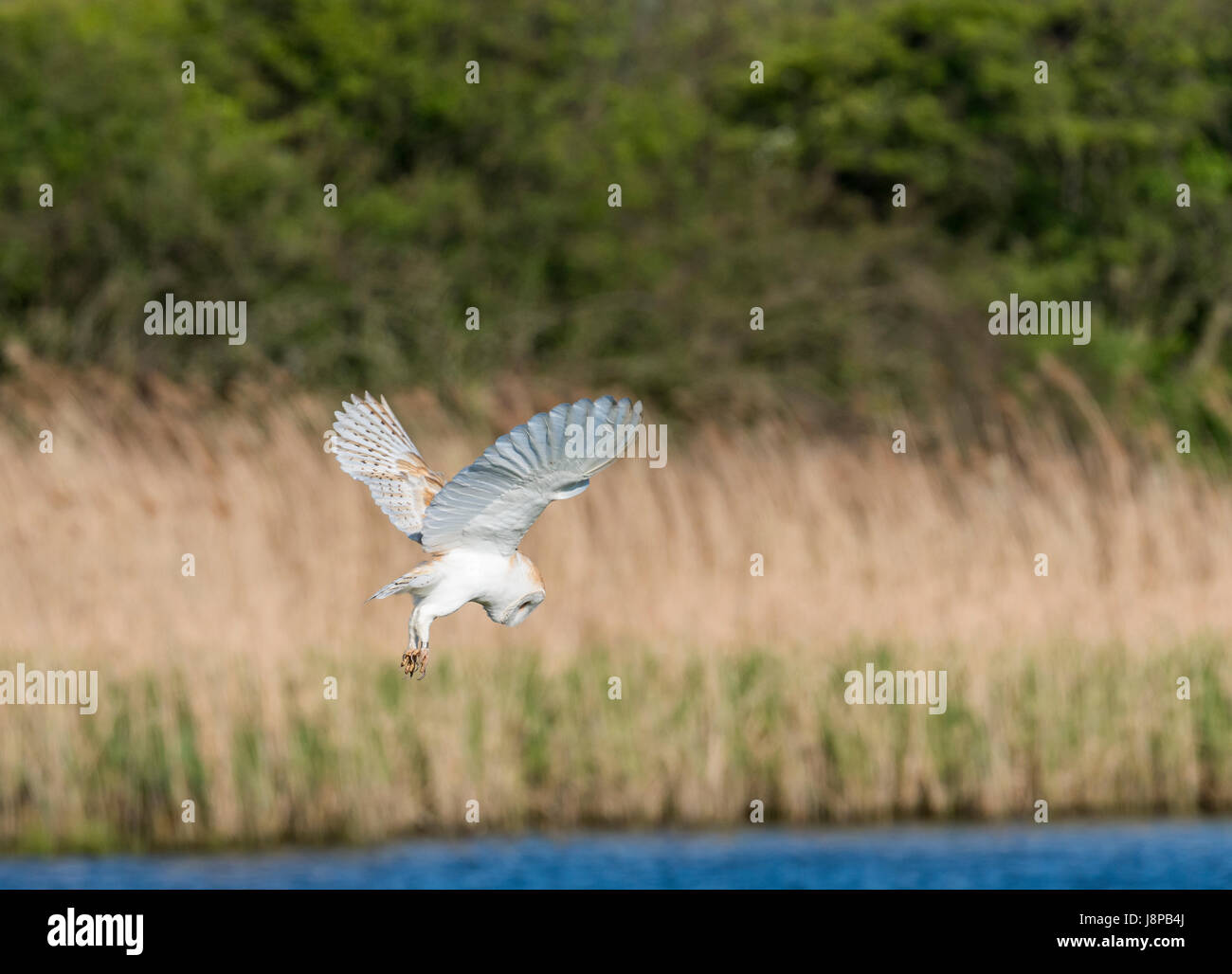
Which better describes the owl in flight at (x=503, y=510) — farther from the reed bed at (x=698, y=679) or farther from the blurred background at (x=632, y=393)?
the reed bed at (x=698, y=679)

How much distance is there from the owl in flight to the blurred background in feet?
3.13

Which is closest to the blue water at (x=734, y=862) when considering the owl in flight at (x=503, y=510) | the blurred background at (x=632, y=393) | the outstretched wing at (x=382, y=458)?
the blurred background at (x=632, y=393)

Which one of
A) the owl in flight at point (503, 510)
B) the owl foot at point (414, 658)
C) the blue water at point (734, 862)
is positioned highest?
the owl in flight at point (503, 510)

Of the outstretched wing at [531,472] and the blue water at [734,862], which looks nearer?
the outstretched wing at [531,472]

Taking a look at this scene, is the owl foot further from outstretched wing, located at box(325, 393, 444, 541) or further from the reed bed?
the reed bed

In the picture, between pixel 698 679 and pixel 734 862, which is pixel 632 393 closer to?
pixel 698 679

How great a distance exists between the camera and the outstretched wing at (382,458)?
2.76m

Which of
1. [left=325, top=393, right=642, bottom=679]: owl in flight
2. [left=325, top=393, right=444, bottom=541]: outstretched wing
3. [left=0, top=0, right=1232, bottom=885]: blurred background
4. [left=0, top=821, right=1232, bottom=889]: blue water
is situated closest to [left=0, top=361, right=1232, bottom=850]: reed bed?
[left=0, top=0, right=1232, bottom=885]: blurred background

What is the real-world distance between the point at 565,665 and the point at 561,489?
6110mm

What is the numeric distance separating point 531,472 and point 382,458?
0.38 meters

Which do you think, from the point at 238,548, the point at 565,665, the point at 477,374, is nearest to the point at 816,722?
the point at 565,665

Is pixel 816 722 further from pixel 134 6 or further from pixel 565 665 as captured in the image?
pixel 134 6

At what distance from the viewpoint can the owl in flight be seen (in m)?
2.50

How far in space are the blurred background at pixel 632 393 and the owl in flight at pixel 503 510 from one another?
0.96 metres
